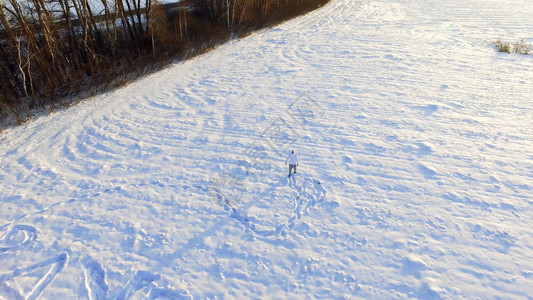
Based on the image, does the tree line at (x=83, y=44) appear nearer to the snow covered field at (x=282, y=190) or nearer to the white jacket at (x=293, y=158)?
the snow covered field at (x=282, y=190)

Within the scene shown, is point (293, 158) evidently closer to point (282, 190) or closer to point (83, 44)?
point (282, 190)

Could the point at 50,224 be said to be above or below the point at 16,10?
below

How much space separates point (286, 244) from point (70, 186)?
6.33 metres

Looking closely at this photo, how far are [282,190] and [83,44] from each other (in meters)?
15.1

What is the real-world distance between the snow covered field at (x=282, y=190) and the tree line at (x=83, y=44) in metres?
2.25

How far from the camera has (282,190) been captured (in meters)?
7.23

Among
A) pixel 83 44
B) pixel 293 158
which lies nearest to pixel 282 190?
pixel 293 158

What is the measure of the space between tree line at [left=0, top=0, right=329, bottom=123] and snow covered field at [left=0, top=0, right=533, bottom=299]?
2248mm

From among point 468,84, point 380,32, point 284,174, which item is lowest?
point 284,174

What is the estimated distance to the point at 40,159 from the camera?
885cm

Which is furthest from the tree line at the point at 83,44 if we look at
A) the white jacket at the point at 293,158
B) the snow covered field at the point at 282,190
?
the white jacket at the point at 293,158

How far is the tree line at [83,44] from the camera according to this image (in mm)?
12078

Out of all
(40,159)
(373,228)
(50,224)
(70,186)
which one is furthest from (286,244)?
(40,159)

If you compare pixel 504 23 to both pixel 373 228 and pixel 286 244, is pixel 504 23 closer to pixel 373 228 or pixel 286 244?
pixel 373 228
